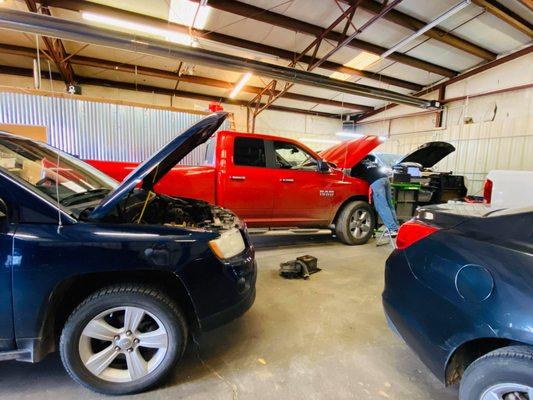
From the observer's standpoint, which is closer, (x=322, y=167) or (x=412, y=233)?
(x=412, y=233)

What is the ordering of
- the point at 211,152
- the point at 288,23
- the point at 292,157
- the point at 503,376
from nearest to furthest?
the point at 503,376 → the point at 211,152 → the point at 292,157 → the point at 288,23

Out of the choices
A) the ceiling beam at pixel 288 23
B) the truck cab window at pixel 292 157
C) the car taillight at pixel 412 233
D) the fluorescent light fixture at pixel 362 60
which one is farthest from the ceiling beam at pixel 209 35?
the car taillight at pixel 412 233

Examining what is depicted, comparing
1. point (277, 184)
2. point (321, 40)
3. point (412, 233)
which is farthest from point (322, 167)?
point (321, 40)

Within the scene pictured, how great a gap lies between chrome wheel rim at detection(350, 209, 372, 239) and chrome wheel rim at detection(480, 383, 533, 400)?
3863 mm

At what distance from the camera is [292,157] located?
4691 mm

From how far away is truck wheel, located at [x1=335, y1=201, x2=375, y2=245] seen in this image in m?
4.91

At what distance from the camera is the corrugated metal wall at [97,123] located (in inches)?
214

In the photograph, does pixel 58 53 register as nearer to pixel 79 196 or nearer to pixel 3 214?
pixel 79 196

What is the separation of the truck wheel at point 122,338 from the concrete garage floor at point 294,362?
0.15m

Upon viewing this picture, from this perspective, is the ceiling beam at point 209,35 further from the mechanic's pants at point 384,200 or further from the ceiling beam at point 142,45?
the mechanic's pants at point 384,200

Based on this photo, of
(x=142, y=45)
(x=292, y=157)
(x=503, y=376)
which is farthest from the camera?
(x=142, y=45)

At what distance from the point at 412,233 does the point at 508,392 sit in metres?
0.80

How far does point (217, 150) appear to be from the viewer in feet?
13.7

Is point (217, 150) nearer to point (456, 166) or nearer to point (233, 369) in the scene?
point (233, 369)
